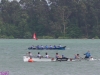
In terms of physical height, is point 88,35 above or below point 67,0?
below

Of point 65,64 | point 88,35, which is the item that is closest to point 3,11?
point 88,35

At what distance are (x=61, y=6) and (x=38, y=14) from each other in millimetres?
7646

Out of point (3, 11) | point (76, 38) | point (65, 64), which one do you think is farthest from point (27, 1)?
point (65, 64)

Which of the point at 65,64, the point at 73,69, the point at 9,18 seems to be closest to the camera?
the point at 73,69

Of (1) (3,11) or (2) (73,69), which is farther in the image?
(1) (3,11)

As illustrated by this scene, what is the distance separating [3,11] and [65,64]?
106264 millimetres

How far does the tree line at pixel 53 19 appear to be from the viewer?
15162 cm

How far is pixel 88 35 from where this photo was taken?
6004 inches

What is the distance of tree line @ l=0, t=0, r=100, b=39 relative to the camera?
5969 inches

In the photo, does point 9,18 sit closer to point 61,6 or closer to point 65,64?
point 61,6

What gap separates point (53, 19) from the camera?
155 m

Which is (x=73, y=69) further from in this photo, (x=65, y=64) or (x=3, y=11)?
(x=3, y=11)

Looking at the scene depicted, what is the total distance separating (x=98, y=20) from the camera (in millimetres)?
153000

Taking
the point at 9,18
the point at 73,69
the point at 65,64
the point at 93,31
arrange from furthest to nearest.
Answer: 1. the point at 9,18
2. the point at 93,31
3. the point at 65,64
4. the point at 73,69
